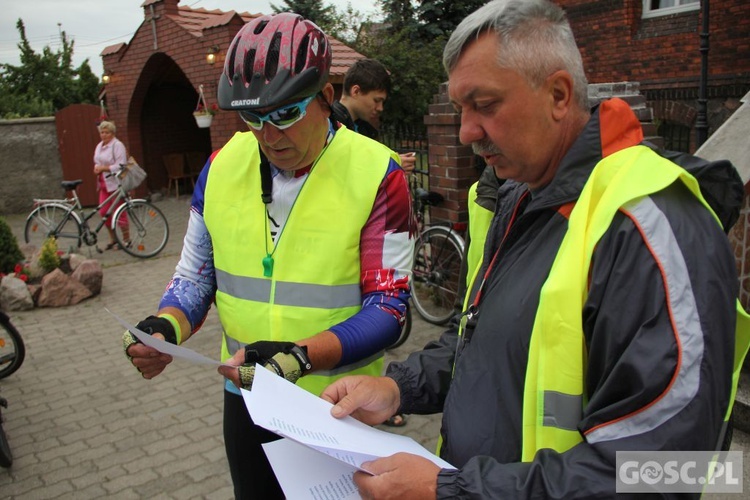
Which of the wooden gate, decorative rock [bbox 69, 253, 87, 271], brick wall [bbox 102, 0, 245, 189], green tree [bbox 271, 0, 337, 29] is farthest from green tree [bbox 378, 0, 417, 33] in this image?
decorative rock [bbox 69, 253, 87, 271]

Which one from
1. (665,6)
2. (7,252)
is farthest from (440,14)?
(7,252)

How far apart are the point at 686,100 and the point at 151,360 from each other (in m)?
11.2

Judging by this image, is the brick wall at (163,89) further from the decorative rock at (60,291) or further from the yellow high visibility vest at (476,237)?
the yellow high visibility vest at (476,237)

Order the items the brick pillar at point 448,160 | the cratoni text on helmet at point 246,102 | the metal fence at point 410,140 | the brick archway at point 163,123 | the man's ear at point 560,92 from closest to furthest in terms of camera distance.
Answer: the man's ear at point 560,92, the cratoni text on helmet at point 246,102, the brick pillar at point 448,160, the metal fence at point 410,140, the brick archway at point 163,123

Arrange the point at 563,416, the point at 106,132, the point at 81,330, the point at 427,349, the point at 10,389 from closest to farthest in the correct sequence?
the point at 563,416, the point at 427,349, the point at 10,389, the point at 81,330, the point at 106,132

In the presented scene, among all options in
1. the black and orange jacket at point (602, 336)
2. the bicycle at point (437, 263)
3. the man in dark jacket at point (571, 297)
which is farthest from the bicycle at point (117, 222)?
the black and orange jacket at point (602, 336)

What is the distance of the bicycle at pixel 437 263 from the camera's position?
19.2ft

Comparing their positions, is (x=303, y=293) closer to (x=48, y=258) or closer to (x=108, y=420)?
(x=108, y=420)

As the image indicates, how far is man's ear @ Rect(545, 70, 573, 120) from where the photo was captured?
1.20 meters

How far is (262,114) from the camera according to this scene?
1.70 m

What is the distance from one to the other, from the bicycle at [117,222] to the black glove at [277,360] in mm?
8151

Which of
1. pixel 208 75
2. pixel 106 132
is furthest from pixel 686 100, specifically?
pixel 106 132

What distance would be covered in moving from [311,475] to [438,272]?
4.64 m

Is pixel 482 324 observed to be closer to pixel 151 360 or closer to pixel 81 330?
pixel 151 360
